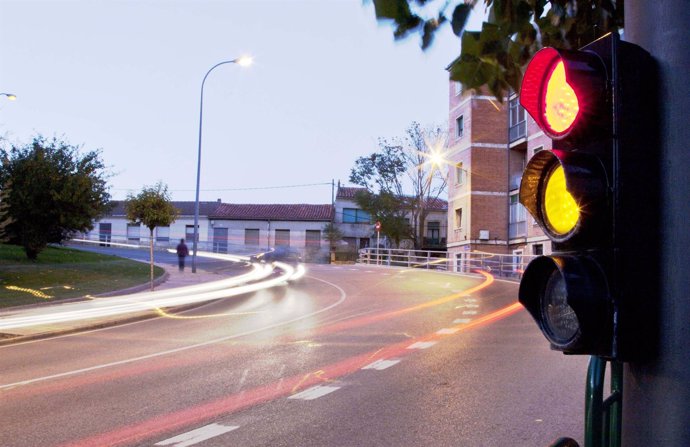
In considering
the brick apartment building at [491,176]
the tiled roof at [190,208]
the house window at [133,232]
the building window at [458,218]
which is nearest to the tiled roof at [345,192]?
the tiled roof at [190,208]

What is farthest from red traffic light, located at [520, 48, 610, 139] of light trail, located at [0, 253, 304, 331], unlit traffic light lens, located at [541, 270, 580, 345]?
light trail, located at [0, 253, 304, 331]

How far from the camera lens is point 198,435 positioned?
18.7 ft

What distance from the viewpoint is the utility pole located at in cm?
145

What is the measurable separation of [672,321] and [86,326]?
14.2 m

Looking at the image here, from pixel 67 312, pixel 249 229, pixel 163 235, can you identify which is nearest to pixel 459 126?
pixel 67 312

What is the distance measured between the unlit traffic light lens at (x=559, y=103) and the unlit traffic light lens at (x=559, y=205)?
0.11m

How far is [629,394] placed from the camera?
61.4 inches

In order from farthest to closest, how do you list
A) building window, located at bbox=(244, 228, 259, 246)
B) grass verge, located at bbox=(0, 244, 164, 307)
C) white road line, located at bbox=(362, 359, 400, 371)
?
building window, located at bbox=(244, 228, 259, 246)
grass verge, located at bbox=(0, 244, 164, 307)
white road line, located at bbox=(362, 359, 400, 371)

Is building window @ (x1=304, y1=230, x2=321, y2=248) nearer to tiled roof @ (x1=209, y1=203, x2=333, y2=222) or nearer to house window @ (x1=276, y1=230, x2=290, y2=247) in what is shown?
tiled roof @ (x1=209, y1=203, x2=333, y2=222)

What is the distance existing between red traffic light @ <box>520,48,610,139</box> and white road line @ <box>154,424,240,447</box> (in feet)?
14.7

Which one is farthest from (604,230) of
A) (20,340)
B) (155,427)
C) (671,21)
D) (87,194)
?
(87,194)

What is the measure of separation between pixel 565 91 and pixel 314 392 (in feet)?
20.4

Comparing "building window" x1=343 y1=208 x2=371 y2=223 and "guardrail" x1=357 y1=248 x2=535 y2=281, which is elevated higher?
"building window" x1=343 y1=208 x2=371 y2=223

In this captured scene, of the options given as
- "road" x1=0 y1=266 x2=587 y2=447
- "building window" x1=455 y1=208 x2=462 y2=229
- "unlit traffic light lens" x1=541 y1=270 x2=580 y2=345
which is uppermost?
"building window" x1=455 y1=208 x2=462 y2=229
